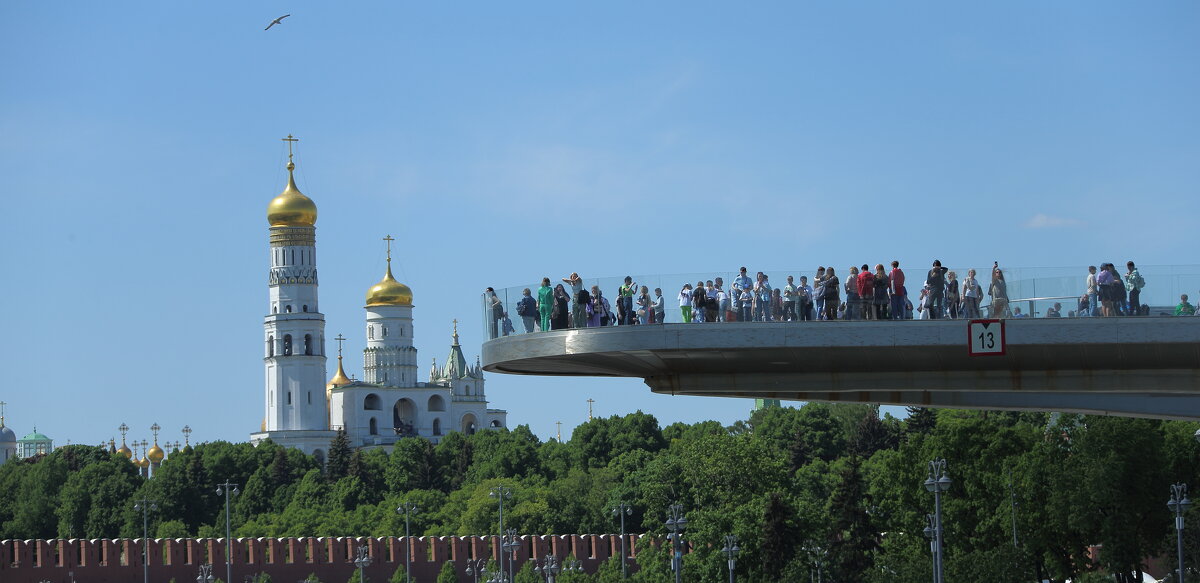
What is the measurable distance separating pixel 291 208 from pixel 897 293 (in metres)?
121

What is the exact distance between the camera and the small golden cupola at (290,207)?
15138 cm

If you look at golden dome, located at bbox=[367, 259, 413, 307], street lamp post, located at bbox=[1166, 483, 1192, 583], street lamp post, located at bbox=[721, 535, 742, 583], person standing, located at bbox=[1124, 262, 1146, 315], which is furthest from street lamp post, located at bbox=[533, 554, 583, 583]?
golden dome, located at bbox=[367, 259, 413, 307]

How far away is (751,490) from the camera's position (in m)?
79.7

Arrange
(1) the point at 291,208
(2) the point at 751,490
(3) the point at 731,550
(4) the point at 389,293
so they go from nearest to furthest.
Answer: (3) the point at 731,550, (2) the point at 751,490, (1) the point at 291,208, (4) the point at 389,293

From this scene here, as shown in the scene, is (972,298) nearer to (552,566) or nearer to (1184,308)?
(1184,308)

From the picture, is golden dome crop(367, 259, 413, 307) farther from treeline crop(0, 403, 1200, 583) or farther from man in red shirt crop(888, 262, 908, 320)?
man in red shirt crop(888, 262, 908, 320)

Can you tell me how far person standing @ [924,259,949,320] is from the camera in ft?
112

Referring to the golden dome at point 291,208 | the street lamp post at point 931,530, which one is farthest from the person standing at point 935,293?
the golden dome at point 291,208

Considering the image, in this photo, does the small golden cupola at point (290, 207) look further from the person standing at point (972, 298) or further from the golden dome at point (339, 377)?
the person standing at point (972, 298)

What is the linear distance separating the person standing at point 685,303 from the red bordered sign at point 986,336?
191 inches

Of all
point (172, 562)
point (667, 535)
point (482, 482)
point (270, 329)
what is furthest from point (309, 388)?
point (667, 535)

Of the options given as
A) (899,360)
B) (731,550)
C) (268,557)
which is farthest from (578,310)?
(268,557)

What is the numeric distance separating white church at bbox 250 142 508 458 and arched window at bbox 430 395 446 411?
9 cm

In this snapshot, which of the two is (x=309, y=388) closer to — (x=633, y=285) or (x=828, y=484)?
(x=828, y=484)
